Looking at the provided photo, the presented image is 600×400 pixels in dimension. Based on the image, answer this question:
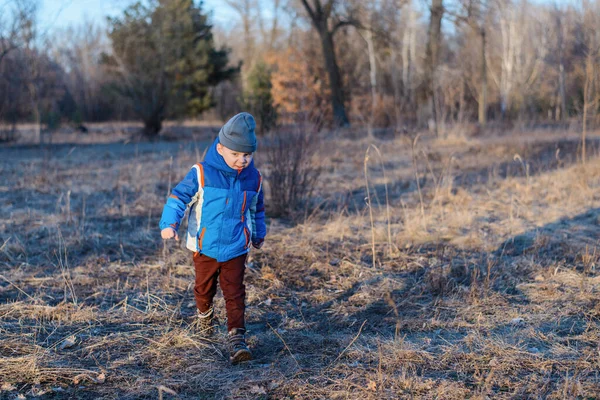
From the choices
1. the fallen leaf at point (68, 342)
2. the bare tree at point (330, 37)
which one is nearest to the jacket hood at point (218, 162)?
the fallen leaf at point (68, 342)

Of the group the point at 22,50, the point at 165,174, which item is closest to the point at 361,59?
the point at 22,50

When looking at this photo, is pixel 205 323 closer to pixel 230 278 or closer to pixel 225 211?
pixel 230 278

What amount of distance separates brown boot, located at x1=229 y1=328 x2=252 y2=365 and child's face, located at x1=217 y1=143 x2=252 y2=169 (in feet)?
3.03

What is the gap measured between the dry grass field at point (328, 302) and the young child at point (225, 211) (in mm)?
347

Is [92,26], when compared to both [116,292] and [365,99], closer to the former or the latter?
[365,99]

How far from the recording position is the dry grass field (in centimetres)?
294

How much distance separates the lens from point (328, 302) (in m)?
4.30

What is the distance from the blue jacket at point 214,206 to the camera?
322 cm

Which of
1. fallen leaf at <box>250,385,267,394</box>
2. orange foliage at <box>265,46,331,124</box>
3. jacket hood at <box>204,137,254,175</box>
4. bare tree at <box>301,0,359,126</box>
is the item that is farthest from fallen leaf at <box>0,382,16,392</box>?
bare tree at <box>301,0,359,126</box>

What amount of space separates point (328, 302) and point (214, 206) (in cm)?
146

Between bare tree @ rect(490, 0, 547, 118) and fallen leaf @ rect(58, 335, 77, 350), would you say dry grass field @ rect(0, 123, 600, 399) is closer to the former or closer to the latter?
fallen leaf @ rect(58, 335, 77, 350)

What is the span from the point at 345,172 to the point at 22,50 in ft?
24.1

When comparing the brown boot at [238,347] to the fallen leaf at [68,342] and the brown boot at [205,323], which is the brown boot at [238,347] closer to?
the brown boot at [205,323]

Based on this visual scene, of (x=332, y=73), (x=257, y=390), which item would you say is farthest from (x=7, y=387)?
(x=332, y=73)
